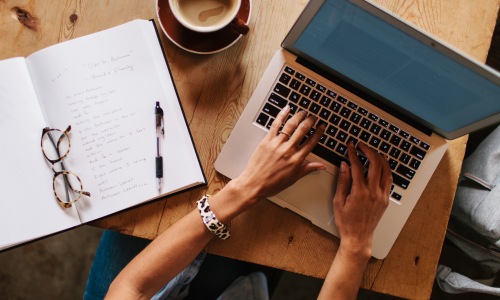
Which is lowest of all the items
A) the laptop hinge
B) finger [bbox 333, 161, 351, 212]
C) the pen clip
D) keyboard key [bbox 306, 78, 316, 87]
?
the pen clip

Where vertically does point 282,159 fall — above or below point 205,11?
below

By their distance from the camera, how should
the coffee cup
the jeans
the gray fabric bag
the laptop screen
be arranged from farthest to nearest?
the jeans → the gray fabric bag → the coffee cup → the laptop screen

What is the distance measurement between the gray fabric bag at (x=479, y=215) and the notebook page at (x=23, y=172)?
87cm

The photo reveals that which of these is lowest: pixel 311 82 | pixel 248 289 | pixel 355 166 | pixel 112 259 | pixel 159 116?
pixel 112 259

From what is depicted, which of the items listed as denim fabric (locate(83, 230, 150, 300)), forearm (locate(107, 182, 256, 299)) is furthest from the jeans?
forearm (locate(107, 182, 256, 299))

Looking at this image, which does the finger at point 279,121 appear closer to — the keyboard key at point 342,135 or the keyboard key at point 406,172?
the keyboard key at point 342,135

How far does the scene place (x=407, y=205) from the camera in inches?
33.1

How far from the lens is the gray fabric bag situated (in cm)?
91

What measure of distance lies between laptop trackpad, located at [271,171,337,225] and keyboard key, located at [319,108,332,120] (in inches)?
4.4

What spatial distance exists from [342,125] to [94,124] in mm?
503

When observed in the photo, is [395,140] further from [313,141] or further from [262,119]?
[262,119]

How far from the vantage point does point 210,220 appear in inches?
31.8

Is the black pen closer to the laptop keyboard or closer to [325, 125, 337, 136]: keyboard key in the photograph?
the laptop keyboard

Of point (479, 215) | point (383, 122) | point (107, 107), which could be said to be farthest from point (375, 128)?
point (107, 107)
